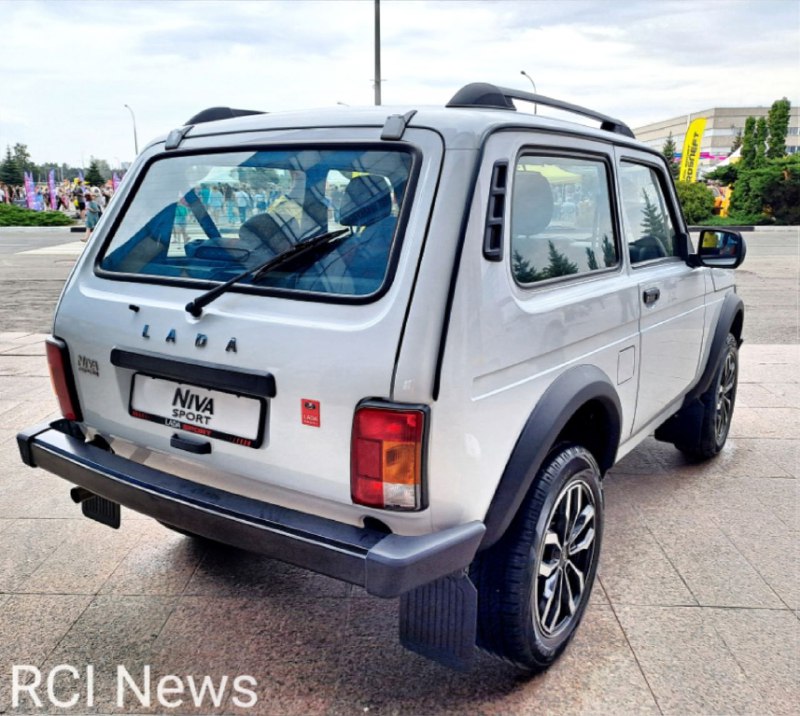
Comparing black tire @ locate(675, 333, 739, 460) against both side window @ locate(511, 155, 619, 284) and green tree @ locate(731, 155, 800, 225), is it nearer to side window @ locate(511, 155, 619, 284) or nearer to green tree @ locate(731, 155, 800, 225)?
side window @ locate(511, 155, 619, 284)

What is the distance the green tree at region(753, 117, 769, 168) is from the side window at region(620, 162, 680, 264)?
35.7 metres

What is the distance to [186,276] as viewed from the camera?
2.62 m

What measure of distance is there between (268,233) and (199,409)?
2.07 ft

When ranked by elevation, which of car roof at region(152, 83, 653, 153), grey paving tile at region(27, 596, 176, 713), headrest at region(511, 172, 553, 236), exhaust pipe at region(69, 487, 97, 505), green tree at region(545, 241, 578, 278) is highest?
car roof at region(152, 83, 653, 153)

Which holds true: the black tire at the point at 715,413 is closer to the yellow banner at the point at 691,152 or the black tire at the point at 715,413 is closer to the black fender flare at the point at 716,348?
the black fender flare at the point at 716,348

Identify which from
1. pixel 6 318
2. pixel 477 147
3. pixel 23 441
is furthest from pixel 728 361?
pixel 6 318

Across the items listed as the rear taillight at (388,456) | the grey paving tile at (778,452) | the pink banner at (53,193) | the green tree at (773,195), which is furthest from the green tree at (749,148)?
the rear taillight at (388,456)

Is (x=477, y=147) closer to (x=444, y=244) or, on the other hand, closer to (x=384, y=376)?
(x=444, y=244)

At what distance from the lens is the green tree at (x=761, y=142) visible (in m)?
35.5

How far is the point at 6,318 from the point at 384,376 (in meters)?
9.36

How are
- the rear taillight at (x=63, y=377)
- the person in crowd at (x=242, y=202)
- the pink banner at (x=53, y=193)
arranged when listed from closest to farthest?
the person in crowd at (x=242, y=202), the rear taillight at (x=63, y=377), the pink banner at (x=53, y=193)

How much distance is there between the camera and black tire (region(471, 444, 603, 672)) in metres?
2.38

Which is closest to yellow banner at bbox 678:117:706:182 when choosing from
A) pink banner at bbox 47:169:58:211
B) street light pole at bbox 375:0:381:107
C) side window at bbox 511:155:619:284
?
street light pole at bbox 375:0:381:107

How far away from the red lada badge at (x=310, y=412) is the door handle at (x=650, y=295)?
170cm
